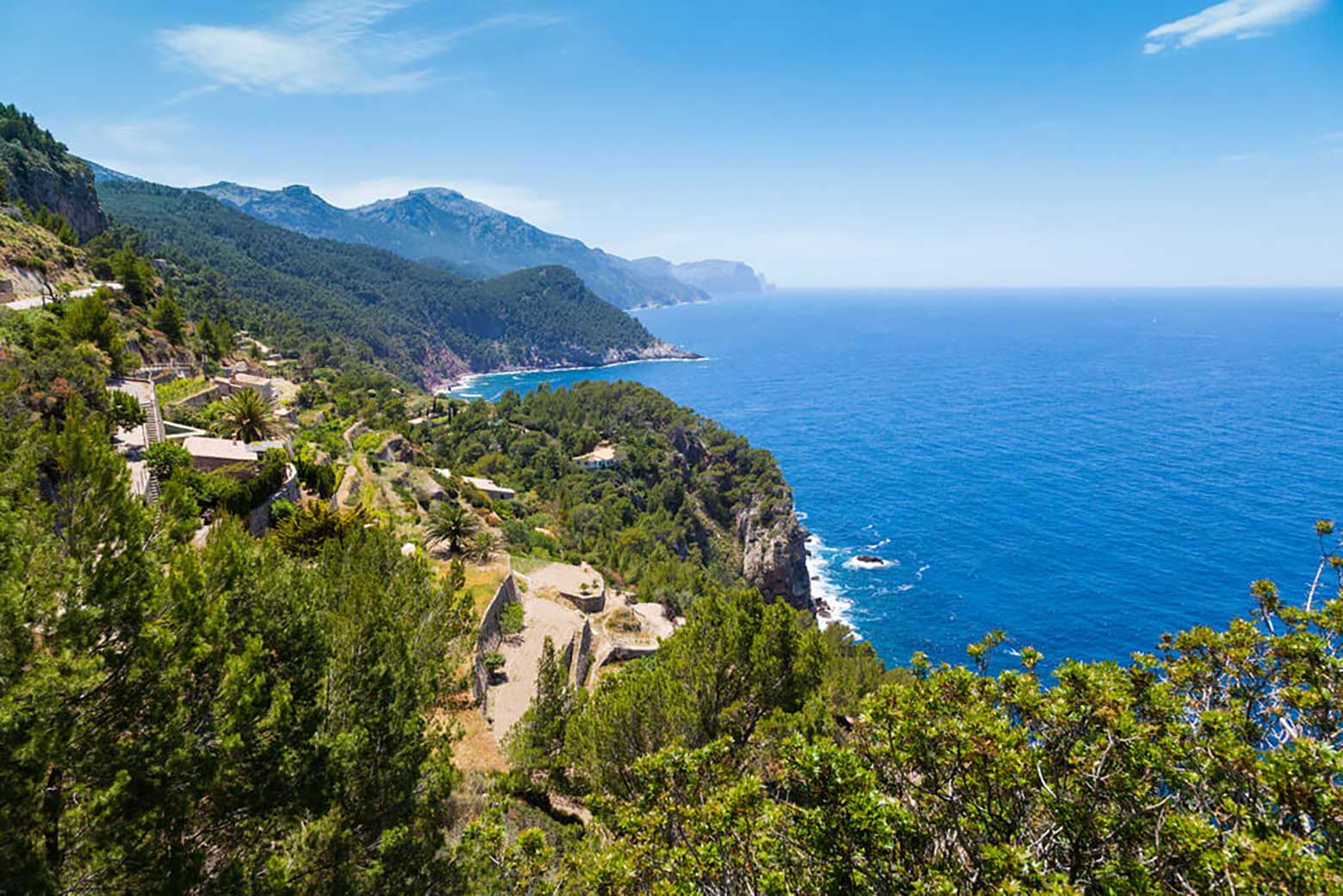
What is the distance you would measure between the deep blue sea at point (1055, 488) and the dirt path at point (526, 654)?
25.9 meters

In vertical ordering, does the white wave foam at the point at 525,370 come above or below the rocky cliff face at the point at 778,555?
above

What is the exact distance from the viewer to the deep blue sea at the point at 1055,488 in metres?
45.1

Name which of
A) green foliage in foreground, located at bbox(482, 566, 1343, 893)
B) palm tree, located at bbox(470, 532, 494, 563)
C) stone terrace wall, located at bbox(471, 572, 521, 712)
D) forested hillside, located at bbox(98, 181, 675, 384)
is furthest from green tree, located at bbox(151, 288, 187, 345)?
forested hillside, located at bbox(98, 181, 675, 384)

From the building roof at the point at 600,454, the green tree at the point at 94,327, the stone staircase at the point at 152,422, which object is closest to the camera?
the stone staircase at the point at 152,422

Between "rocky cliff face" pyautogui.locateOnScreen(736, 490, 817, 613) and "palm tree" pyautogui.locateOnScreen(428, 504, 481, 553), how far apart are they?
30664 mm

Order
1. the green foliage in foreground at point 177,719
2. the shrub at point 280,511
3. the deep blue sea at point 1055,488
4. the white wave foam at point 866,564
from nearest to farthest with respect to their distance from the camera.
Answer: the green foliage in foreground at point 177,719
the shrub at point 280,511
the deep blue sea at point 1055,488
the white wave foam at point 866,564

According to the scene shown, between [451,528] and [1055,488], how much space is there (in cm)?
6326

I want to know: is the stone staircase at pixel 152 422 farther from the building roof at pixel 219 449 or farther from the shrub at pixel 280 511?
the shrub at pixel 280 511

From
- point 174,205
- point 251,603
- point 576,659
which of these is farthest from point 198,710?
point 174,205

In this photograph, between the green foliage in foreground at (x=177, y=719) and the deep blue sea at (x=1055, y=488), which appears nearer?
the green foliage in foreground at (x=177, y=719)

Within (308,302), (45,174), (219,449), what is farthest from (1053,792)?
(308,302)

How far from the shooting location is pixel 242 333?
A: 282 feet

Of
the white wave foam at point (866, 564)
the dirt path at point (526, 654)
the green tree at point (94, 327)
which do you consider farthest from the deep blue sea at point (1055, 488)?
the green tree at point (94, 327)

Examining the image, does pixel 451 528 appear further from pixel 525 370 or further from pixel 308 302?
pixel 525 370
